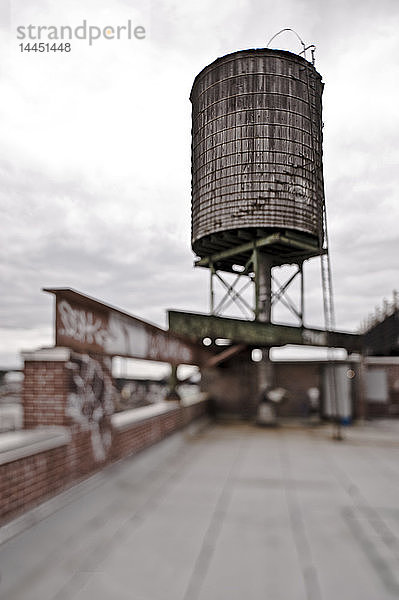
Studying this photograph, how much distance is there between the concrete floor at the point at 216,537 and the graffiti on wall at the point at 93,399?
24.2 inches

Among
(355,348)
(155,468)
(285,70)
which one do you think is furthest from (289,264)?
(155,468)

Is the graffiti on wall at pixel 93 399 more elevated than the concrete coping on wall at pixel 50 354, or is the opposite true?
the concrete coping on wall at pixel 50 354

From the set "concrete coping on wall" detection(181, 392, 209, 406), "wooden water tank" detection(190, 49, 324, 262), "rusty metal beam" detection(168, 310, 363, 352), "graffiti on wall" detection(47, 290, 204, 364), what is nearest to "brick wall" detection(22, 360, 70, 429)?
"graffiti on wall" detection(47, 290, 204, 364)

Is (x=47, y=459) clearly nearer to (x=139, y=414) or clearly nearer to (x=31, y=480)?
(x=31, y=480)

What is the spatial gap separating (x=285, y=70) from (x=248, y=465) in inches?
595

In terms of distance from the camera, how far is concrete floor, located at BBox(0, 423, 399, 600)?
382 cm

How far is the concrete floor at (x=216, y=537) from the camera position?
150 inches

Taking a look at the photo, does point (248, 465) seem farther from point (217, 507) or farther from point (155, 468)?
point (217, 507)

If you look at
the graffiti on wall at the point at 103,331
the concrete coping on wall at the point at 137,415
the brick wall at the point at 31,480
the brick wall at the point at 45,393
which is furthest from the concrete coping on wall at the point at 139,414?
the brick wall at the point at 31,480

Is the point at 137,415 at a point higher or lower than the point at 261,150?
lower

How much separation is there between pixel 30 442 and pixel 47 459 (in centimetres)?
45

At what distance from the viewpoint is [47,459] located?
18.6ft

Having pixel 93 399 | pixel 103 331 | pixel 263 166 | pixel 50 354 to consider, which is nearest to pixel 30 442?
pixel 50 354

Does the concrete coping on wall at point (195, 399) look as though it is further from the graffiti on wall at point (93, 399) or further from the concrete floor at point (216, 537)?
the graffiti on wall at point (93, 399)
